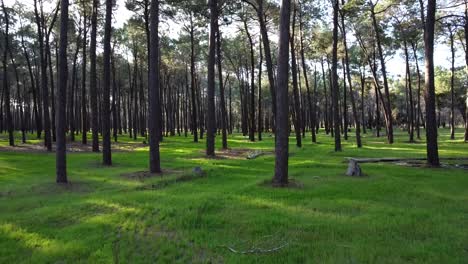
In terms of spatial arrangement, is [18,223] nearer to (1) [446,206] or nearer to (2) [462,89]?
(1) [446,206]

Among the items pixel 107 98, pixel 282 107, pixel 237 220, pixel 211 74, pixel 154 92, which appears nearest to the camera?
pixel 237 220

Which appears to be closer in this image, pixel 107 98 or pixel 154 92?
pixel 154 92

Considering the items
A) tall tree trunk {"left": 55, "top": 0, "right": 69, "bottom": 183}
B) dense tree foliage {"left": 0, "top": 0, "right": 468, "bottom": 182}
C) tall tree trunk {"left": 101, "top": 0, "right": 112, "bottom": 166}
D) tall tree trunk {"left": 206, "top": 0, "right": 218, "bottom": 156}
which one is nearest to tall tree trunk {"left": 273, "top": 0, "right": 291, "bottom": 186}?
dense tree foliage {"left": 0, "top": 0, "right": 468, "bottom": 182}

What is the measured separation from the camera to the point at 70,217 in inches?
292

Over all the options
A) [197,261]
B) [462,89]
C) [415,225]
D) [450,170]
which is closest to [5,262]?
[197,261]

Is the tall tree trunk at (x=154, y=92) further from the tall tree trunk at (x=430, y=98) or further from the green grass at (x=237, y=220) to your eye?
the tall tree trunk at (x=430, y=98)

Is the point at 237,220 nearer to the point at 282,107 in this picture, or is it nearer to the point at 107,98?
the point at 282,107

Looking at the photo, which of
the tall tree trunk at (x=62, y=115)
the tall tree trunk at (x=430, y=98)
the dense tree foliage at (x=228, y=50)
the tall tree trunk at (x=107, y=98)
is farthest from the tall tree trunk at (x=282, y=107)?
the tall tree trunk at (x=107, y=98)

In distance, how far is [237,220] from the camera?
6.75 metres

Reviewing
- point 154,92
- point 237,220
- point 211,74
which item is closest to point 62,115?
point 154,92

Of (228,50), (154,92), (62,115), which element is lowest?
(62,115)

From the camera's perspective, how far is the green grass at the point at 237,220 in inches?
201

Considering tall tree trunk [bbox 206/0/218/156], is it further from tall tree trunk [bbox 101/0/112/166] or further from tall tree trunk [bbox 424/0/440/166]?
tall tree trunk [bbox 424/0/440/166]

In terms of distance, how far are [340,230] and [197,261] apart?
8.43ft
